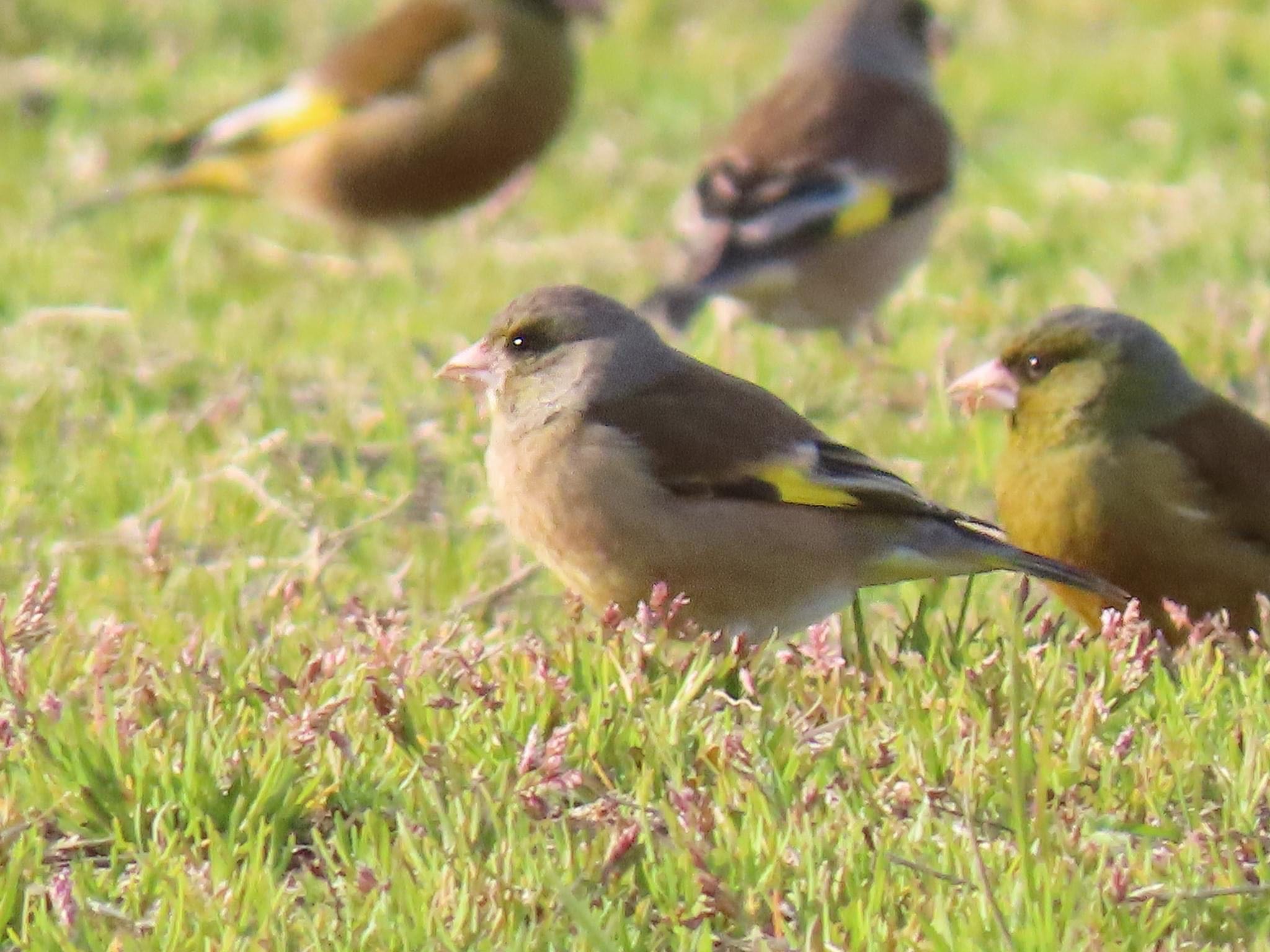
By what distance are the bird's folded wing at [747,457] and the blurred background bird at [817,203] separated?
243cm

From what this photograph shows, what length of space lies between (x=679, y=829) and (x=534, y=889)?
256 millimetres

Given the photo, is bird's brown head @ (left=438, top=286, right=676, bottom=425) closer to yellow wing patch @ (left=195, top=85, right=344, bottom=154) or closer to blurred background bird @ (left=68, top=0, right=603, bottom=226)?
blurred background bird @ (left=68, top=0, right=603, bottom=226)

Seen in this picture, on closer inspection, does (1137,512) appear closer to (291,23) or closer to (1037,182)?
(1037,182)

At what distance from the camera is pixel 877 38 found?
31.2 feet

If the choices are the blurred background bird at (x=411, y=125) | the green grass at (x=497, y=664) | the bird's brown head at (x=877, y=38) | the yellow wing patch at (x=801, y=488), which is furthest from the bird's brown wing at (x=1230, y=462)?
the blurred background bird at (x=411, y=125)

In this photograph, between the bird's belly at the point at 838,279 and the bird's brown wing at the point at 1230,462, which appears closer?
the bird's brown wing at the point at 1230,462

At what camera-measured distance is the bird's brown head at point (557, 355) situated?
508 centimetres

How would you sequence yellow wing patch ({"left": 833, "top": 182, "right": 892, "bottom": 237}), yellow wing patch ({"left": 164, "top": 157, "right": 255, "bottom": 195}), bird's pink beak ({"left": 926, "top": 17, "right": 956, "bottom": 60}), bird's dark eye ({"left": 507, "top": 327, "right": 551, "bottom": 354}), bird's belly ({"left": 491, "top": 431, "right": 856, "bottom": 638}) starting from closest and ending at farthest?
1. bird's belly ({"left": 491, "top": 431, "right": 856, "bottom": 638})
2. bird's dark eye ({"left": 507, "top": 327, "right": 551, "bottom": 354})
3. yellow wing patch ({"left": 833, "top": 182, "right": 892, "bottom": 237})
4. bird's pink beak ({"left": 926, "top": 17, "right": 956, "bottom": 60})
5. yellow wing patch ({"left": 164, "top": 157, "right": 255, "bottom": 195})

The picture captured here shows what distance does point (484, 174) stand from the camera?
1005 centimetres

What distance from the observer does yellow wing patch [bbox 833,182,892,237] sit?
27.0 feet

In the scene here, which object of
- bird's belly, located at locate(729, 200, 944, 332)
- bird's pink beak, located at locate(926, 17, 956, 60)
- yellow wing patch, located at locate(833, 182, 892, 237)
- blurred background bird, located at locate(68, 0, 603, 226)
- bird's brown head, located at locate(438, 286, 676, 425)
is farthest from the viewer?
blurred background bird, located at locate(68, 0, 603, 226)

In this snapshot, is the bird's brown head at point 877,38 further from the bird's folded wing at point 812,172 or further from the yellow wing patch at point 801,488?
the yellow wing patch at point 801,488

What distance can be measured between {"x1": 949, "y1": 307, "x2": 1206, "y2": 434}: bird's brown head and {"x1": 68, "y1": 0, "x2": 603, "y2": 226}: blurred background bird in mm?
4996

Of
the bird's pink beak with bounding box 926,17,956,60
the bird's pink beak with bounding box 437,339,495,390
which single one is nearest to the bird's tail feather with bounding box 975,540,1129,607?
the bird's pink beak with bounding box 437,339,495,390
